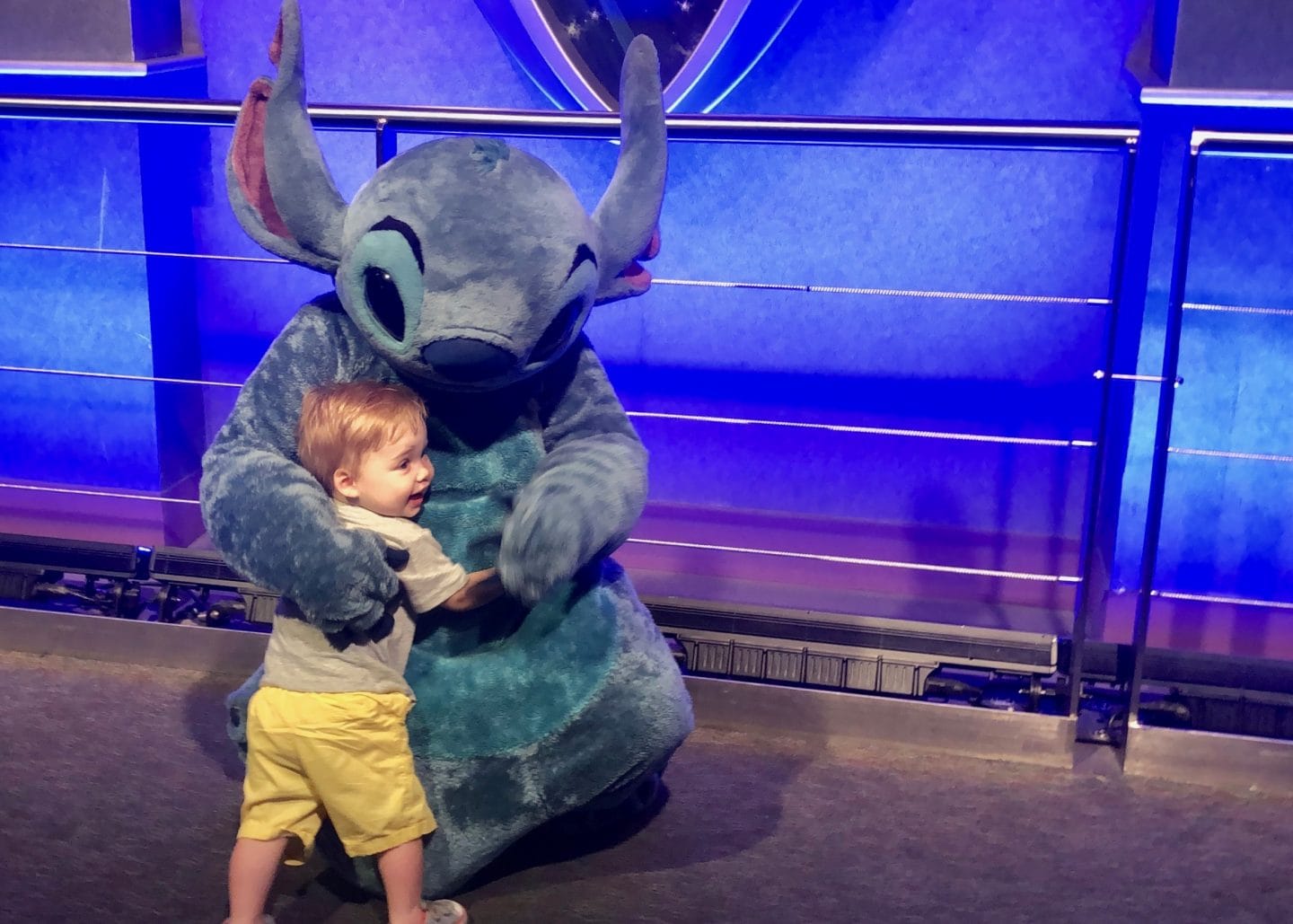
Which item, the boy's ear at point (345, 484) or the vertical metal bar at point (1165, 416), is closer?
the boy's ear at point (345, 484)

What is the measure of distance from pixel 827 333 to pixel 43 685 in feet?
4.95

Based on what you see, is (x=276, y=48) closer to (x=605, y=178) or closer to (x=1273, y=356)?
(x=605, y=178)

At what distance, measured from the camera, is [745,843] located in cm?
156

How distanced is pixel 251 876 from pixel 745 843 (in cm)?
59

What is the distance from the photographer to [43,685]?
1885mm

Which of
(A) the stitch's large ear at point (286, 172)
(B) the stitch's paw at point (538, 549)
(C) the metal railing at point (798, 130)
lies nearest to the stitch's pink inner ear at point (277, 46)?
(A) the stitch's large ear at point (286, 172)

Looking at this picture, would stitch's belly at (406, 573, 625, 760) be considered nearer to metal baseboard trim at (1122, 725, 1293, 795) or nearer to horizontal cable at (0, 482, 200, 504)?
horizontal cable at (0, 482, 200, 504)

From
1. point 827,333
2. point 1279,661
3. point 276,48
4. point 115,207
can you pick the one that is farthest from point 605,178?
point 1279,661

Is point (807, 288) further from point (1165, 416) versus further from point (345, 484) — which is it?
point (345, 484)

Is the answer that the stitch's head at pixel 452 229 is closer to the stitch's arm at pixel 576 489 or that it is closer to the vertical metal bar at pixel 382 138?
the stitch's arm at pixel 576 489

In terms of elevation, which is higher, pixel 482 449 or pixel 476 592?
pixel 482 449

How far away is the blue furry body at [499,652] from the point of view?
1387 millimetres

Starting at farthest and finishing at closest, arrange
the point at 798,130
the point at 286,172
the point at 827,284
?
the point at 827,284 < the point at 798,130 < the point at 286,172

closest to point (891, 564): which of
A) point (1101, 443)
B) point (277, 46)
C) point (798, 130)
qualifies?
point (1101, 443)
